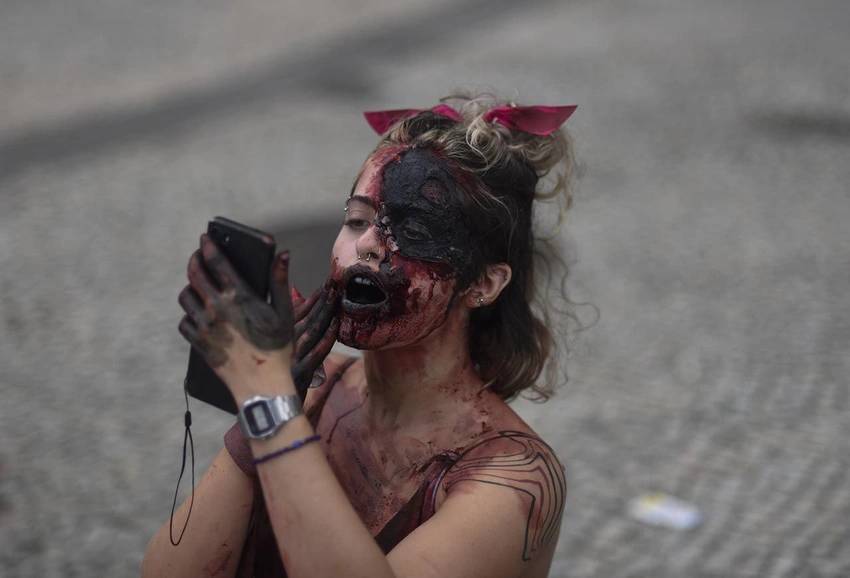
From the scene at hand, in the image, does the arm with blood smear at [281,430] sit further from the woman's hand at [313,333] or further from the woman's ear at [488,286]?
the woman's ear at [488,286]

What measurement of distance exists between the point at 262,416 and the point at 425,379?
641mm

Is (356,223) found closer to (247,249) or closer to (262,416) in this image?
(247,249)

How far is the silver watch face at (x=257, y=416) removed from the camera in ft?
6.47

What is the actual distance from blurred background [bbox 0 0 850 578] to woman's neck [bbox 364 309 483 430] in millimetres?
1161

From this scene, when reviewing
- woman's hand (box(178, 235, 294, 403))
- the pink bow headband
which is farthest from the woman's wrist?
the pink bow headband

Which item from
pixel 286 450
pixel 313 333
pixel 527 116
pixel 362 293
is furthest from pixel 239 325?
pixel 527 116

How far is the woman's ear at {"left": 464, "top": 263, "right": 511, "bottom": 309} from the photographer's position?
8.27 feet

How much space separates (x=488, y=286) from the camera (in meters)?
2.54

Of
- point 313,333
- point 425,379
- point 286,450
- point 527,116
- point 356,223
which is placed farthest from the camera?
point 527,116

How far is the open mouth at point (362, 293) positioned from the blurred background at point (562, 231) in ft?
4.28

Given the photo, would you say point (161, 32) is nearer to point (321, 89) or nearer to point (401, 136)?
point (321, 89)

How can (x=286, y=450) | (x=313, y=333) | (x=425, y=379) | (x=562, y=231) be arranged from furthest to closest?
(x=562, y=231) < (x=425, y=379) < (x=313, y=333) < (x=286, y=450)

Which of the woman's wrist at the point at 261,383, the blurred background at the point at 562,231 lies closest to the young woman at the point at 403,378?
the woman's wrist at the point at 261,383

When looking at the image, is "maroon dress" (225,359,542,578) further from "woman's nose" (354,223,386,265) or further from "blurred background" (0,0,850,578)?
"blurred background" (0,0,850,578)
